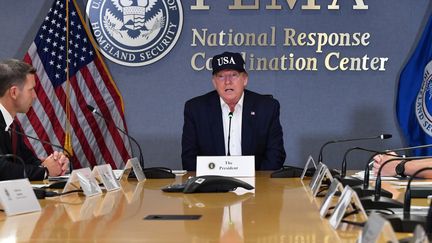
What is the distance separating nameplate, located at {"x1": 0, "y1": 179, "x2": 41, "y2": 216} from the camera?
195 centimetres

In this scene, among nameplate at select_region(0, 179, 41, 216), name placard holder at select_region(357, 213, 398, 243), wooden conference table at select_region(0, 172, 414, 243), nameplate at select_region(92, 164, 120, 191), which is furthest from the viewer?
nameplate at select_region(92, 164, 120, 191)

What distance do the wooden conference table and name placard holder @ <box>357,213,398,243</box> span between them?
0.92 feet

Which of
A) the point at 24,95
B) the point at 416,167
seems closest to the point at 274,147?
the point at 416,167

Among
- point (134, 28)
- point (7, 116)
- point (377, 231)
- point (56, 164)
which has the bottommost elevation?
point (56, 164)

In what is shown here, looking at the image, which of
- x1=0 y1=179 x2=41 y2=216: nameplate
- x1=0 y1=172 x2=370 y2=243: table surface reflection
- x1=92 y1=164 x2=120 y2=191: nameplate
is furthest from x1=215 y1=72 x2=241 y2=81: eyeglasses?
x1=0 y1=179 x2=41 y2=216: nameplate

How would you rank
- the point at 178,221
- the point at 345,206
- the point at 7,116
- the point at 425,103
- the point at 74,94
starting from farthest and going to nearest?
the point at 74,94 < the point at 425,103 < the point at 7,116 < the point at 178,221 < the point at 345,206

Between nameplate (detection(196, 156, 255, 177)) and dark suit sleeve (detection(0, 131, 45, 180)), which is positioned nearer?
dark suit sleeve (detection(0, 131, 45, 180))

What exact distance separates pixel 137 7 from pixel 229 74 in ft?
4.31

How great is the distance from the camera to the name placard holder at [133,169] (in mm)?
3197

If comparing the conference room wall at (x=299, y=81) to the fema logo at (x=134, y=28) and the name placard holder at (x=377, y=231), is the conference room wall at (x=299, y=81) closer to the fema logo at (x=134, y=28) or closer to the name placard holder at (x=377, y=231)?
the fema logo at (x=134, y=28)

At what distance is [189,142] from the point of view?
14.3ft

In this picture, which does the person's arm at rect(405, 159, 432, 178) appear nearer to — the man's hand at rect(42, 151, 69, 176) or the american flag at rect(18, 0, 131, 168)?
the man's hand at rect(42, 151, 69, 176)

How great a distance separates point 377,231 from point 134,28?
440 centimetres

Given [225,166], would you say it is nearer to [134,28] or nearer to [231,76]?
[231,76]
